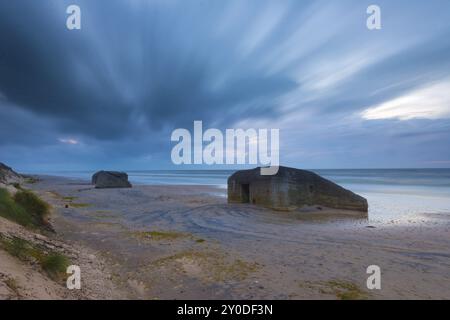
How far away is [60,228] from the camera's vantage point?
1100cm

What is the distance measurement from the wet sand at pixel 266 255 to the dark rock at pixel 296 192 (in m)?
3.13

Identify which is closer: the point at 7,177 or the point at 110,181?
the point at 7,177

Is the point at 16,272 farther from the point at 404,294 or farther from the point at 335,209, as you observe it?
the point at 335,209

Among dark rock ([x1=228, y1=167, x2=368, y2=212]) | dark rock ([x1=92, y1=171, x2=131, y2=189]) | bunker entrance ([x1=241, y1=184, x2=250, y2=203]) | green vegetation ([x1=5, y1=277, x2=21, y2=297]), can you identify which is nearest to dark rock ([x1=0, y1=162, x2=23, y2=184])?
dark rock ([x1=92, y1=171, x2=131, y2=189])

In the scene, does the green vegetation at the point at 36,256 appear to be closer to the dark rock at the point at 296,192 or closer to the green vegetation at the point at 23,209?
the green vegetation at the point at 23,209

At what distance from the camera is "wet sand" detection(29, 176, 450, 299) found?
562 centimetres

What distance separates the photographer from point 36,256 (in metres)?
5.83

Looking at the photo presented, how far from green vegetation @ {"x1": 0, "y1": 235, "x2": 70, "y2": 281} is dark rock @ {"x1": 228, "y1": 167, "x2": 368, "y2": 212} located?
13.5 metres

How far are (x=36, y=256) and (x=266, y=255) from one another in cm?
608

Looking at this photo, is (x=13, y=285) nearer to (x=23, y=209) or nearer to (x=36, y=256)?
(x=36, y=256)

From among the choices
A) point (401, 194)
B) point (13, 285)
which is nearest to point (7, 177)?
point (13, 285)

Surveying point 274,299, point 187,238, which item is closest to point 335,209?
point 187,238

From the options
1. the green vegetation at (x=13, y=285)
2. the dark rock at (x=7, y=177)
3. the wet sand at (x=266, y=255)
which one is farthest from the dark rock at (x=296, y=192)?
the dark rock at (x=7, y=177)

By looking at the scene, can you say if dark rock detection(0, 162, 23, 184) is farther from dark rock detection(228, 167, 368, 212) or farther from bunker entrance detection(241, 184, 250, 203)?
dark rock detection(228, 167, 368, 212)
